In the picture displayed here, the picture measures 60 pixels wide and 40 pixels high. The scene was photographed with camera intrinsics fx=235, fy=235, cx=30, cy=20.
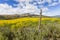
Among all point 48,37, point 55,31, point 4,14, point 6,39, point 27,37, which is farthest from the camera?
point 4,14

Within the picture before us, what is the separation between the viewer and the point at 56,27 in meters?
19.2

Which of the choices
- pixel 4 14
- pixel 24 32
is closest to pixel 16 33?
pixel 24 32

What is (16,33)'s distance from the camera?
608 inches

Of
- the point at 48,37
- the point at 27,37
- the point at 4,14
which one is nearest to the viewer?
the point at 27,37

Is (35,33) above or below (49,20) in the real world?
above

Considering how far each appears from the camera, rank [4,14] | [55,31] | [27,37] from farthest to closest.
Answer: [4,14] < [55,31] < [27,37]

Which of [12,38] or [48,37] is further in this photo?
[48,37]

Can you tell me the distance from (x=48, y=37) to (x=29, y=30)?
1.71m

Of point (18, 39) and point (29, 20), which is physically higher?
point (18, 39)

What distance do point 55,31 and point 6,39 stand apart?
5.49 metres

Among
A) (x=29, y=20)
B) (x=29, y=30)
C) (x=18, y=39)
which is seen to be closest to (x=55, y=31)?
(x=29, y=30)

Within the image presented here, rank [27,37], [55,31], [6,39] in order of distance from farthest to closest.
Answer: [55,31] → [27,37] → [6,39]

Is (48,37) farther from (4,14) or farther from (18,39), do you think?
(4,14)

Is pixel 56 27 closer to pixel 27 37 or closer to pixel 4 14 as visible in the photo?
pixel 27 37
